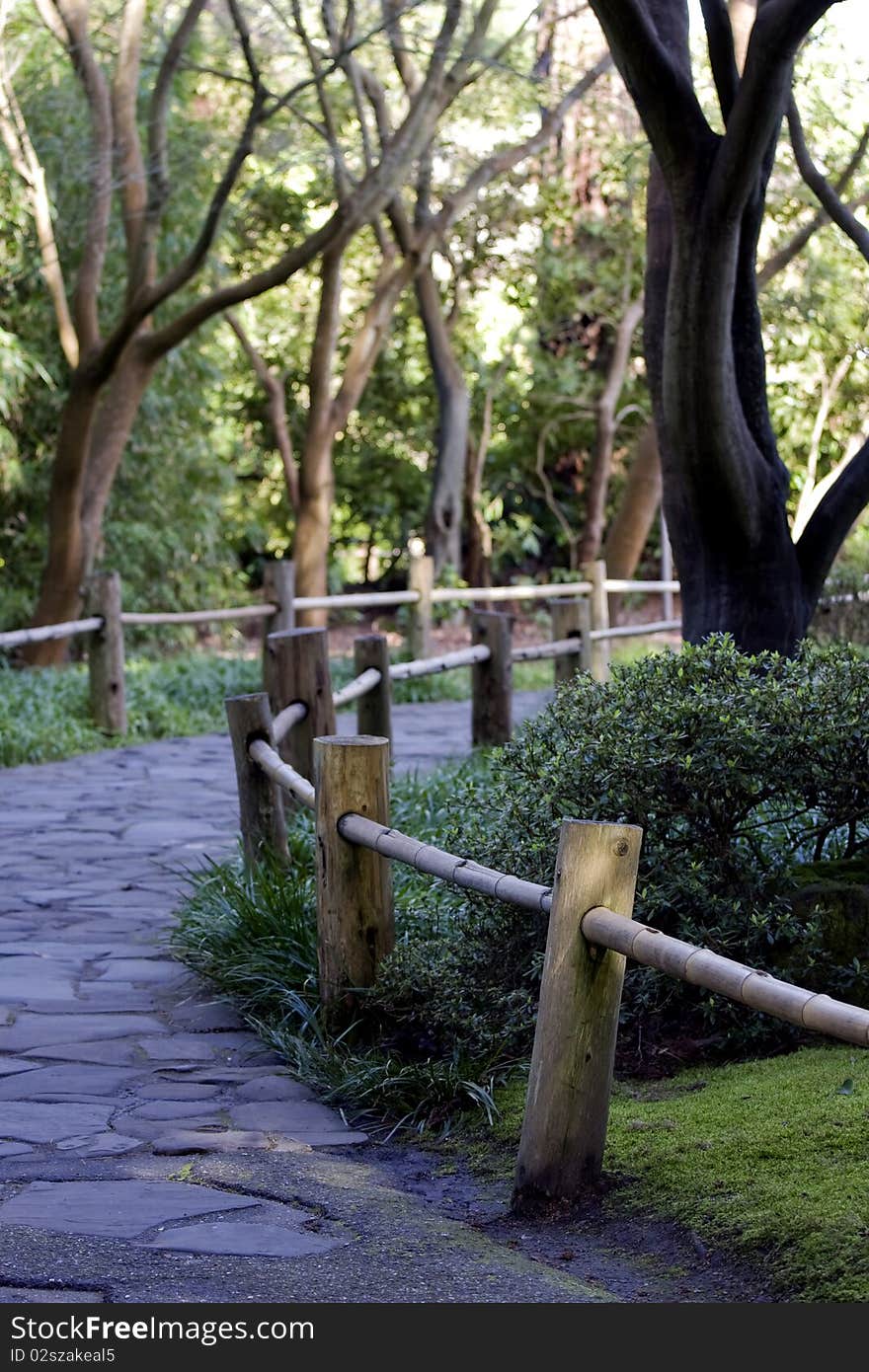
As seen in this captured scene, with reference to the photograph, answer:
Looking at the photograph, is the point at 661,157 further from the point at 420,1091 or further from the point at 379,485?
the point at 379,485

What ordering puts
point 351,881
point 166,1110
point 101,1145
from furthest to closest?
point 351,881 < point 166,1110 < point 101,1145

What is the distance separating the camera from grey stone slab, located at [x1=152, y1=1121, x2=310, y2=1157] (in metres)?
3.51

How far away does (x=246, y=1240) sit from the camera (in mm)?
2936

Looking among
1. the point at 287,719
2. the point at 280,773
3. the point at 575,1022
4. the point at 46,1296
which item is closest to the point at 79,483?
the point at 287,719

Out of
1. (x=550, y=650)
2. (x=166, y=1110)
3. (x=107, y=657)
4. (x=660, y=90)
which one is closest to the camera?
(x=166, y=1110)

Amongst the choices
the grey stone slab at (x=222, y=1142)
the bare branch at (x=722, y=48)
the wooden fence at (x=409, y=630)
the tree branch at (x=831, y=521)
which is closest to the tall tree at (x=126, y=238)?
the wooden fence at (x=409, y=630)

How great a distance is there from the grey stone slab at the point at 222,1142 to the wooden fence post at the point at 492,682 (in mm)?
5328

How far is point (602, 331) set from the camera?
19.0m

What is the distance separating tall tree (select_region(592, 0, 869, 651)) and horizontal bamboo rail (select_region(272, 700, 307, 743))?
155 centimetres

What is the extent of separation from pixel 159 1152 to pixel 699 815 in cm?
156

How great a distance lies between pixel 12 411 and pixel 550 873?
11806mm

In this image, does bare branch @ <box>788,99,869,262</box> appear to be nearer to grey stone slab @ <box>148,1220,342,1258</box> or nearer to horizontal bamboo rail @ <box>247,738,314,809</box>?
horizontal bamboo rail @ <box>247,738,314,809</box>

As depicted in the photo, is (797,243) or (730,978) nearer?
(730,978)

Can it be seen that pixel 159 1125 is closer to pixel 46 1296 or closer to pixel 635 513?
pixel 46 1296
